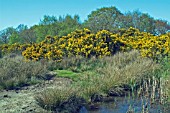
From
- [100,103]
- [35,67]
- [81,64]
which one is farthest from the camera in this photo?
[81,64]

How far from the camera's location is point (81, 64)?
17.3 m

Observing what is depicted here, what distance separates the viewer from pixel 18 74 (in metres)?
13.4

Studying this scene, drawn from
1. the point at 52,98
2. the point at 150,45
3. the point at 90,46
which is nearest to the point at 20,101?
the point at 52,98

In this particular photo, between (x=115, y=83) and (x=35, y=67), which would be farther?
(x=35, y=67)

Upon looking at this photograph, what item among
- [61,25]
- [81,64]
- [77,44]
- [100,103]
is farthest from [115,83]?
[61,25]

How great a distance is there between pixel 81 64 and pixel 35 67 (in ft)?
11.9

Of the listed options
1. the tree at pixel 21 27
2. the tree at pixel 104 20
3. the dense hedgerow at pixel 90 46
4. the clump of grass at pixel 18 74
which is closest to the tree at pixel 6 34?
the tree at pixel 21 27

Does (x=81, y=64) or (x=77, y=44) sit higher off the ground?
(x=77, y=44)

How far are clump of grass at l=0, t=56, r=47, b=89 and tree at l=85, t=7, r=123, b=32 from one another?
51.8 ft

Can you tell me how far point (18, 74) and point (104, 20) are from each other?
18.7 metres

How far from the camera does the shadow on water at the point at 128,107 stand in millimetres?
8555

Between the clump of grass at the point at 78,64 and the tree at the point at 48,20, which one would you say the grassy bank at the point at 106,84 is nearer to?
the clump of grass at the point at 78,64

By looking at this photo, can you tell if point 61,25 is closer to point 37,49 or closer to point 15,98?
point 37,49

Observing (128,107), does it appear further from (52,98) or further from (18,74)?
(18,74)
